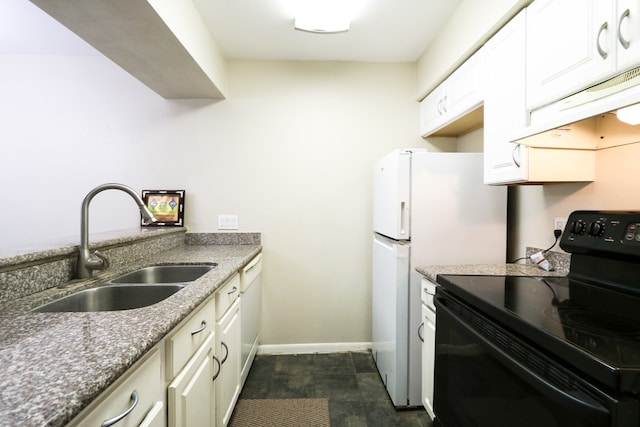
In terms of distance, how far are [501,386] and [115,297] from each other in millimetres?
1435

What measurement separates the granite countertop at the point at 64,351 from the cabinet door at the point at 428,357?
111 centimetres

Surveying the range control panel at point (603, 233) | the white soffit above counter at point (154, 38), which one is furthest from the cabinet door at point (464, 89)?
the white soffit above counter at point (154, 38)

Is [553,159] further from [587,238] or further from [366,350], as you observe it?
[366,350]

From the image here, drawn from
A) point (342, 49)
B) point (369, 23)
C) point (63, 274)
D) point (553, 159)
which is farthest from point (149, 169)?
point (553, 159)

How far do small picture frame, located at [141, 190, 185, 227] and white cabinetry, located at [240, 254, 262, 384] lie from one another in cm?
75

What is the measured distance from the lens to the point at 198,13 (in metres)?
1.87

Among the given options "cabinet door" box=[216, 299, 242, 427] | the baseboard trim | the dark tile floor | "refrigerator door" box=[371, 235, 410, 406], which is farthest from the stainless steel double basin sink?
the baseboard trim

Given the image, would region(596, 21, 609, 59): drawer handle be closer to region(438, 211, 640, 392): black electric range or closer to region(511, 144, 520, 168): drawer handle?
region(511, 144, 520, 168): drawer handle

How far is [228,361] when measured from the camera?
1.49 metres

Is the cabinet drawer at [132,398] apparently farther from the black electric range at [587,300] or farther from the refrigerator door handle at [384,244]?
the refrigerator door handle at [384,244]

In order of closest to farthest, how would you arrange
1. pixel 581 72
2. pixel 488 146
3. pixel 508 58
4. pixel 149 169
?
1. pixel 581 72
2. pixel 508 58
3. pixel 488 146
4. pixel 149 169

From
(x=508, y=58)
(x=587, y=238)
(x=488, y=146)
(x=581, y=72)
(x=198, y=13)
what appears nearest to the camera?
(x=581, y=72)

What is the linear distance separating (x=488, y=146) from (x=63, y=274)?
2024 mm

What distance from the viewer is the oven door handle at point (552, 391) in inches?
22.0
